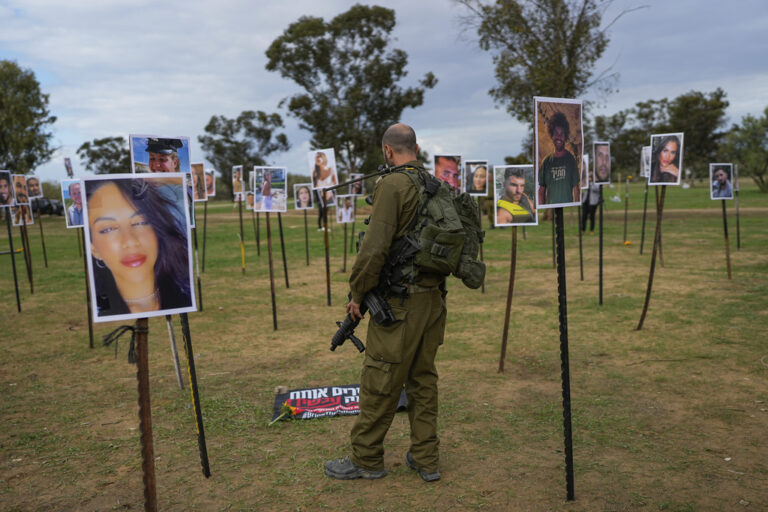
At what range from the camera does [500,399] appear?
5.59 m

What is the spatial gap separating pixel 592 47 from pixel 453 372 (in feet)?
67.9

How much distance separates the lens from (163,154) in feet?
19.7

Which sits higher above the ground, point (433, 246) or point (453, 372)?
point (433, 246)

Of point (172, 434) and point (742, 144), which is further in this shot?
point (742, 144)

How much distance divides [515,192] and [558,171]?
12.7 ft

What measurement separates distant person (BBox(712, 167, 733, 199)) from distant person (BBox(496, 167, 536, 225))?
6.94 metres

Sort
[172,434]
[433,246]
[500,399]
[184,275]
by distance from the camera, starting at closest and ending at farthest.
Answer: [184,275]
[433,246]
[172,434]
[500,399]

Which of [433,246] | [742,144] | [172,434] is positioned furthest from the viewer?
[742,144]

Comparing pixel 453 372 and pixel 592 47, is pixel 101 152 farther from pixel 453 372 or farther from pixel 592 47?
pixel 453 372

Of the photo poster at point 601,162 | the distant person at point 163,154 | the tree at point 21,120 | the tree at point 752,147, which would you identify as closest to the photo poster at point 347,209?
the photo poster at point 601,162

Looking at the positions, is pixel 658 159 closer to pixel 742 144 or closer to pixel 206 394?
pixel 206 394

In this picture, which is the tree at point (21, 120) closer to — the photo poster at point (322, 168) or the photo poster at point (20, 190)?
the photo poster at point (20, 190)

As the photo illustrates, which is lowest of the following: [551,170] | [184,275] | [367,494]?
[367,494]

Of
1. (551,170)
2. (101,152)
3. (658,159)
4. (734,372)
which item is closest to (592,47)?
(658,159)
